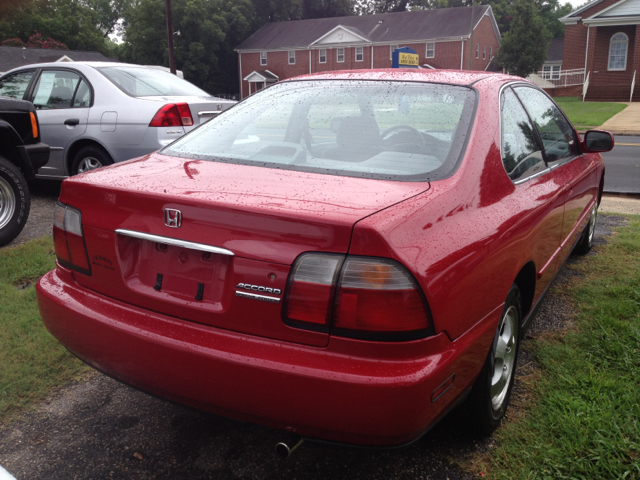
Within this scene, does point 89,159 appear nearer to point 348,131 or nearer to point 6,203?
point 6,203

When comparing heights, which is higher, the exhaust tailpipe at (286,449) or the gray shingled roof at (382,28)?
the gray shingled roof at (382,28)

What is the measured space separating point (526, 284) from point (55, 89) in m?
6.49

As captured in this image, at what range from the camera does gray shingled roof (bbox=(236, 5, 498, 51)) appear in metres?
49.8

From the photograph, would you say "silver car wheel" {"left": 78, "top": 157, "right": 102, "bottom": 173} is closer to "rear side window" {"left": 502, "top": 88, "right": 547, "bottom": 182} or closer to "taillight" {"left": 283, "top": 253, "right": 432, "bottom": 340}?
"rear side window" {"left": 502, "top": 88, "right": 547, "bottom": 182}

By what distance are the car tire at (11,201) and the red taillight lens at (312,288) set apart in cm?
434

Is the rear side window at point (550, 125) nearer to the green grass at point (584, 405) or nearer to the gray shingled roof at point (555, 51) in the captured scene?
the green grass at point (584, 405)

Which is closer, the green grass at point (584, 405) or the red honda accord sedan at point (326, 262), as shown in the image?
the red honda accord sedan at point (326, 262)

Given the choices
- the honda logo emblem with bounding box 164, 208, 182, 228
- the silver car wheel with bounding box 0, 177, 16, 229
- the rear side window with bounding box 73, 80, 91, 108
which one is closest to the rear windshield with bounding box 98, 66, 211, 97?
the rear side window with bounding box 73, 80, 91, 108

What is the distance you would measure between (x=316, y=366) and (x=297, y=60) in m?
57.9

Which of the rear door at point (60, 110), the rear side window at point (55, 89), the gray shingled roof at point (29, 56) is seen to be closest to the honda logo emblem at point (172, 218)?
the rear door at point (60, 110)

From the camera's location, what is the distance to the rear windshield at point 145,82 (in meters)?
6.84

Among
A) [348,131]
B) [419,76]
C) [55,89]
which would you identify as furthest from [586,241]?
[55,89]

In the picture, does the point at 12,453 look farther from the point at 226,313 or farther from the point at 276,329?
the point at 276,329

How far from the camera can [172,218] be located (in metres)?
2.04
